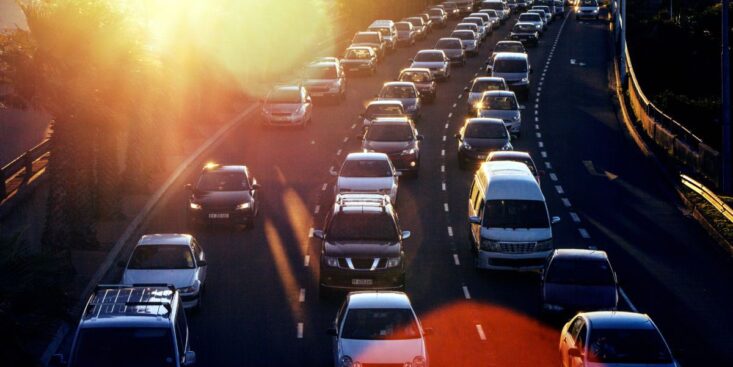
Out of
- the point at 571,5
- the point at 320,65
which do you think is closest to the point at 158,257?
the point at 320,65

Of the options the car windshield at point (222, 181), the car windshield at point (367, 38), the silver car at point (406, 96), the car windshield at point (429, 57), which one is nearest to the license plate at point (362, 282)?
the car windshield at point (222, 181)

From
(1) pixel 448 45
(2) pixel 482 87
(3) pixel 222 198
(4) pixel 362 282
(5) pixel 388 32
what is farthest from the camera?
(5) pixel 388 32

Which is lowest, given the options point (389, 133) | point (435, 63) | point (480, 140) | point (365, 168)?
point (435, 63)

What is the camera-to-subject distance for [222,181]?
115 feet

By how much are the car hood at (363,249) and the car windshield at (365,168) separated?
28.9 feet

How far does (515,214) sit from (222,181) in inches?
359

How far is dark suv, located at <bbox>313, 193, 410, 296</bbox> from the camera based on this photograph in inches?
1056

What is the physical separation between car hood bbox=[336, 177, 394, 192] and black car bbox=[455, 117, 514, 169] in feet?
23.8

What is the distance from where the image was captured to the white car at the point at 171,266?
2606 cm

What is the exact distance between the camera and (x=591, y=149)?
48406 millimetres

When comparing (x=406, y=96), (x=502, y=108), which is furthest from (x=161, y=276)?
(x=406, y=96)

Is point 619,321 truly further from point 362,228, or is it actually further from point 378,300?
point 362,228

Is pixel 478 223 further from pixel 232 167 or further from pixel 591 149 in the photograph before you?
pixel 591 149

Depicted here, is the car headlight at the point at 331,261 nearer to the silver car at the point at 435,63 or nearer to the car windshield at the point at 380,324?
the car windshield at the point at 380,324
